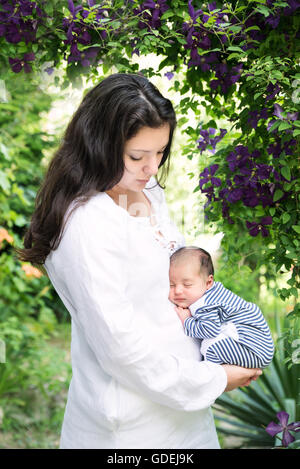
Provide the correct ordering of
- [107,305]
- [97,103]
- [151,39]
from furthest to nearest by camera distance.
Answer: [151,39] < [97,103] < [107,305]

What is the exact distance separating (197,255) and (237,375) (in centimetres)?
33

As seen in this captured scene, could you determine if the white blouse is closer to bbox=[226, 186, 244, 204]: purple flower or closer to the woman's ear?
the woman's ear

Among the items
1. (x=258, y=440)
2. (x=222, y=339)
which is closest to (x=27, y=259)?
(x=222, y=339)

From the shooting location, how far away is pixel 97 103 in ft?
4.20

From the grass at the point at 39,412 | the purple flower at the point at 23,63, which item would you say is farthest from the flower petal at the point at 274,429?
the grass at the point at 39,412

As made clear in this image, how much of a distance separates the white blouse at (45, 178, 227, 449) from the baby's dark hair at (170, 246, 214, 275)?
0.08m

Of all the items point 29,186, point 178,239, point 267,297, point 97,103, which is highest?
point 97,103

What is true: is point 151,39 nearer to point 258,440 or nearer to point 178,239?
point 178,239

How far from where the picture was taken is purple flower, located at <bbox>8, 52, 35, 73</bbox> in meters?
1.68

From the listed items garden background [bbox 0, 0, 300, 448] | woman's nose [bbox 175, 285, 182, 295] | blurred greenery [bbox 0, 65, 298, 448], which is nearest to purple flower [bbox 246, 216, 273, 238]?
garden background [bbox 0, 0, 300, 448]

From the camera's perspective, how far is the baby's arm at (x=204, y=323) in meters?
1.40

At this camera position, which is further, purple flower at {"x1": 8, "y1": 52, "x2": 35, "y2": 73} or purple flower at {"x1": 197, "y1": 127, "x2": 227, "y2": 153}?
purple flower at {"x1": 197, "y1": 127, "x2": 227, "y2": 153}

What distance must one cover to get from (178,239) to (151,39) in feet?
1.77

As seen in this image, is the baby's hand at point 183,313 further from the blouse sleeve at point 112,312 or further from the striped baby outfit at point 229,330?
the blouse sleeve at point 112,312
